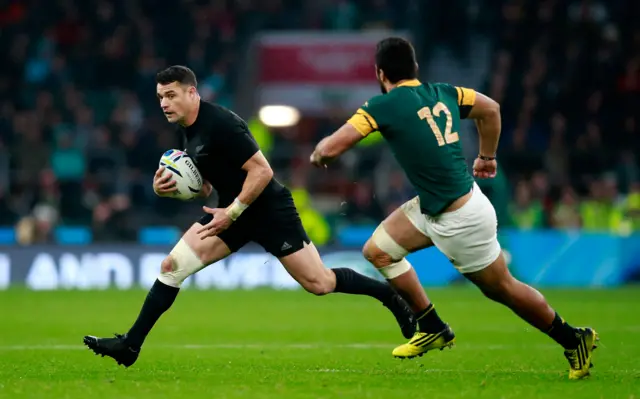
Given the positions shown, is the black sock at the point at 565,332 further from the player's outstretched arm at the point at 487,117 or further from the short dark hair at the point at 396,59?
the short dark hair at the point at 396,59

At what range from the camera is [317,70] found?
22.3 metres

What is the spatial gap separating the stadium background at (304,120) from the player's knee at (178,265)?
1053 cm

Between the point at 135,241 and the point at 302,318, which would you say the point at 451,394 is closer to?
the point at 302,318

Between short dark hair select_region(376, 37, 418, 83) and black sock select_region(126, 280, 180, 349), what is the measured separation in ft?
7.28

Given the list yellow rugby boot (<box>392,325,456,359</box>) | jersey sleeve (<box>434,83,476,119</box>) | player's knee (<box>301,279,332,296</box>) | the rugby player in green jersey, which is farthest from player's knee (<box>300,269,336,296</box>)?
jersey sleeve (<box>434,83,476,119</box>)

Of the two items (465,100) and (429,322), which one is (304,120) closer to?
(429,322)

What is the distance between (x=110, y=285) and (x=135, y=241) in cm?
125

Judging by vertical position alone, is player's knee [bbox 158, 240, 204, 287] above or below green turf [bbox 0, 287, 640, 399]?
above

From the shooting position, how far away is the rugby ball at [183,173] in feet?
26.6

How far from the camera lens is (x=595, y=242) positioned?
63.6 feet

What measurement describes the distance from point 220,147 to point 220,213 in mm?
483

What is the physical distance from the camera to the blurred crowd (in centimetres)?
2070

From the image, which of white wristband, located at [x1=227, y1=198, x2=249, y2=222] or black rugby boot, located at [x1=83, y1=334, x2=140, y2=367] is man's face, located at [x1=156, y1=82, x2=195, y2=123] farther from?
black rugby boot, located at [x1=83, y1=334, x2=140, y2=367]

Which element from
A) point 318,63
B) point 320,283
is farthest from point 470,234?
point 318,63
